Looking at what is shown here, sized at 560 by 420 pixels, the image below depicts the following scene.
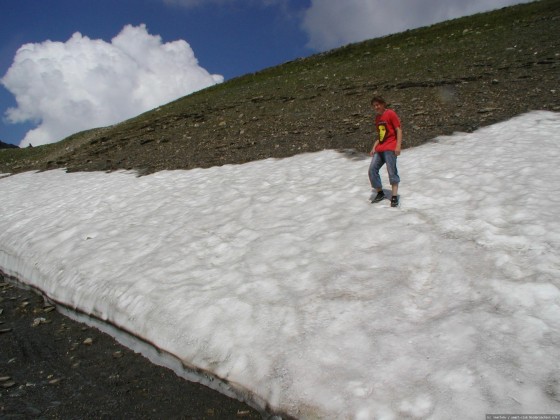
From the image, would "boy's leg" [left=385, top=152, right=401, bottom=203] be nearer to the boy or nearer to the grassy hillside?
the boy

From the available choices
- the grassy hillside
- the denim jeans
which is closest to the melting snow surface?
the denim jeans

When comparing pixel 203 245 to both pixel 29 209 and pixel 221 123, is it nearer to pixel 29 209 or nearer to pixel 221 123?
pixel 29 209

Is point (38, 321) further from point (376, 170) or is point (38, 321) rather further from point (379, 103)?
point (379, 103)

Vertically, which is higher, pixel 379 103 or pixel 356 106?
pixel 356 106

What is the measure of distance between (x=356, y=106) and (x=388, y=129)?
1314 centimetres

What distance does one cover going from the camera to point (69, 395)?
580 centimetres

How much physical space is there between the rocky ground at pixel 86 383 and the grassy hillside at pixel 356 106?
995 cm

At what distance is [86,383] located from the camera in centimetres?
609

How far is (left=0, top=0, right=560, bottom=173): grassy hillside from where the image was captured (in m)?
16.4

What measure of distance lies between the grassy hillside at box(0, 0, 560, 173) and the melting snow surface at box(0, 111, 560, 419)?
351cm

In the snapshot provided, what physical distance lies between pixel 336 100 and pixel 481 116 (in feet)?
32.6

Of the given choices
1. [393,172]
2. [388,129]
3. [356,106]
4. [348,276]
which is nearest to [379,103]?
[388,129]

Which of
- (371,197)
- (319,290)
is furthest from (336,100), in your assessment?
(319,290)

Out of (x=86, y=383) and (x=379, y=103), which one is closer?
(x=86, y=383)
